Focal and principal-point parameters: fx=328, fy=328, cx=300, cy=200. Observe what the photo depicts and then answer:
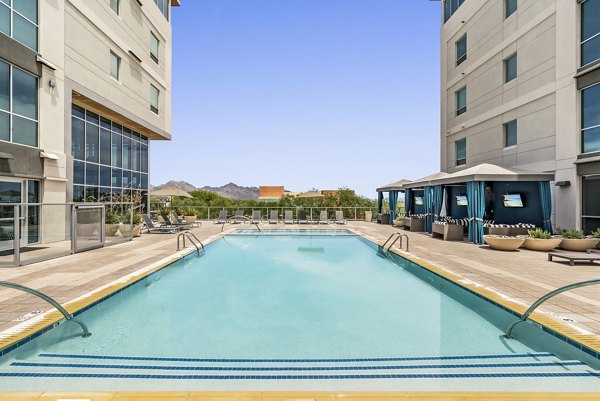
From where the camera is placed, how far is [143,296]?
576 cm

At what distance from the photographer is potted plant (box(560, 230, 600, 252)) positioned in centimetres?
934

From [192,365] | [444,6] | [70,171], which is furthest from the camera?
[444,6]

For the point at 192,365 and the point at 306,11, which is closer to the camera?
the point at 192,365

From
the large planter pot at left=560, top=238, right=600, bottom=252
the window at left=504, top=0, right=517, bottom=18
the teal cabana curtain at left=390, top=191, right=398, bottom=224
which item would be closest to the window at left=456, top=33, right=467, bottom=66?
the window at left=504, top=0, right=517, bottom=18

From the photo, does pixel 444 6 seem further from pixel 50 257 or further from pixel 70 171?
pixel 50 257

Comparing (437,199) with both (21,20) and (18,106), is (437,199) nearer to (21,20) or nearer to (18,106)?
(18,106)

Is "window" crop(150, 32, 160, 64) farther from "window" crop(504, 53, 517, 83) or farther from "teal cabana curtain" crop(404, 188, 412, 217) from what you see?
"window" crop(504, 53, 517, 83)

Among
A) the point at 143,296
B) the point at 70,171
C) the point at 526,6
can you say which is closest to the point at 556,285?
the point at 143,296

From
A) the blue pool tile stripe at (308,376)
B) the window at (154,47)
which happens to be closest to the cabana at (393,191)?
the window at (154,47)

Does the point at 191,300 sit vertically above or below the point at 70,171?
below

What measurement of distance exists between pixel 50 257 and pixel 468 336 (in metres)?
9.15

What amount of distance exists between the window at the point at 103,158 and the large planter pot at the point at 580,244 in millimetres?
16951

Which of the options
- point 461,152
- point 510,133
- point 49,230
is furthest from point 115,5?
point 461,152

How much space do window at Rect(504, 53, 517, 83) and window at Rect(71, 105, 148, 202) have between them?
59.5 ft
